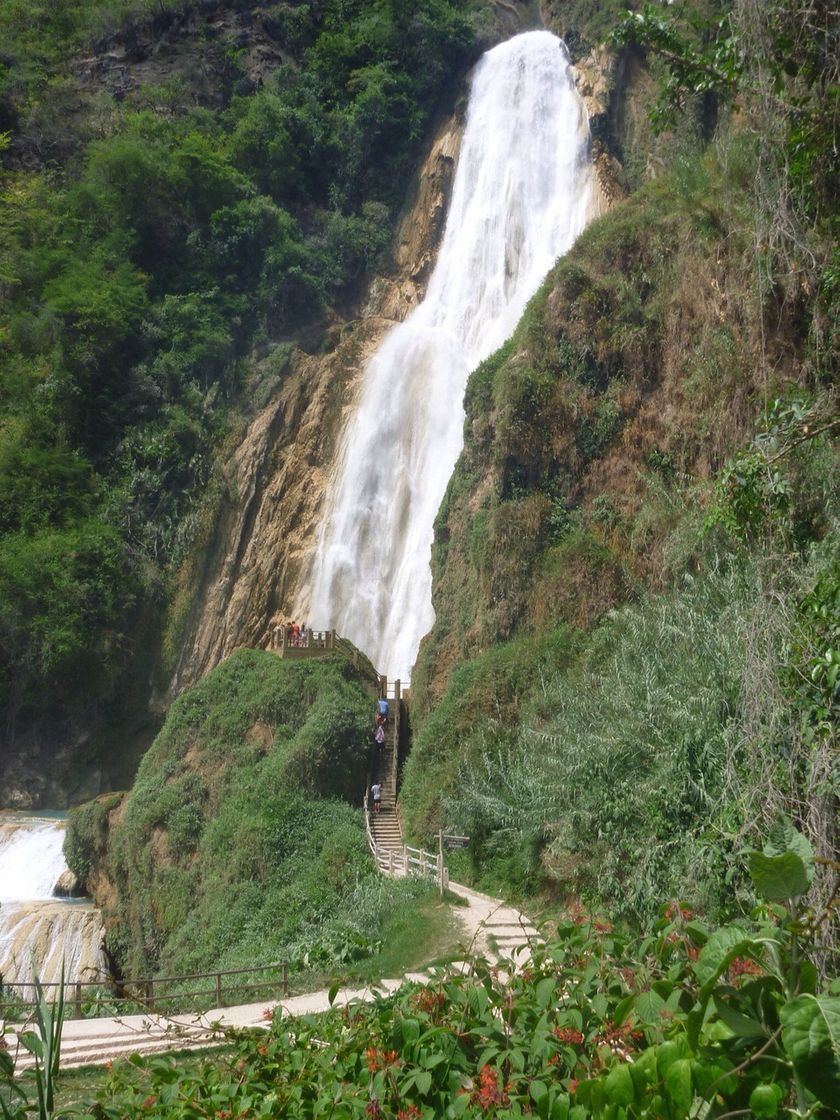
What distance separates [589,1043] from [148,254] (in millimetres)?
40821

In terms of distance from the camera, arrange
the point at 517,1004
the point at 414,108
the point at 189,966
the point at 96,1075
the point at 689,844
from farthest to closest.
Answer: the point at 414,108
the point at 189,966
the point at 689,844
the point at 96,1075
the point at 517,1004

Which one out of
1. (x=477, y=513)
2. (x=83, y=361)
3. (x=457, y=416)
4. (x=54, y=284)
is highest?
(x=54, y=284)

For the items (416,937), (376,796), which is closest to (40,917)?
(376,796)

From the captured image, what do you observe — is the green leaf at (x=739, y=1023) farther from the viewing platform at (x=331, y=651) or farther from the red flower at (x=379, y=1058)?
the viewing platform at (x=331, y=651)

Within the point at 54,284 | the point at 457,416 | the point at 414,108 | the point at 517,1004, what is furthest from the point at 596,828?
the point at 414,108

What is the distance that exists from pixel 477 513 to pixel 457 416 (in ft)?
31.1

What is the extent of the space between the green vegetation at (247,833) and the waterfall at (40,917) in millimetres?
956

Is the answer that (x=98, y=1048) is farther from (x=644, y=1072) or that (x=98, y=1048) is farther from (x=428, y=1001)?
(x=644, y=1072)

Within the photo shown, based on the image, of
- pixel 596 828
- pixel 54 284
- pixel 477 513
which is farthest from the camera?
pixel 54 284

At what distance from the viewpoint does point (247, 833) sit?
19.0 metres

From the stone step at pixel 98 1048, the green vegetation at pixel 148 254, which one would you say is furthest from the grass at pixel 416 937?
the green vegetation at pixel 148 254

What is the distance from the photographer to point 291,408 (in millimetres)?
34625

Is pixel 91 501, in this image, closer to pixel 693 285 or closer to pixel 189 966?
pixel 189 966

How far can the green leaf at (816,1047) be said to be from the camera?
1913mm
